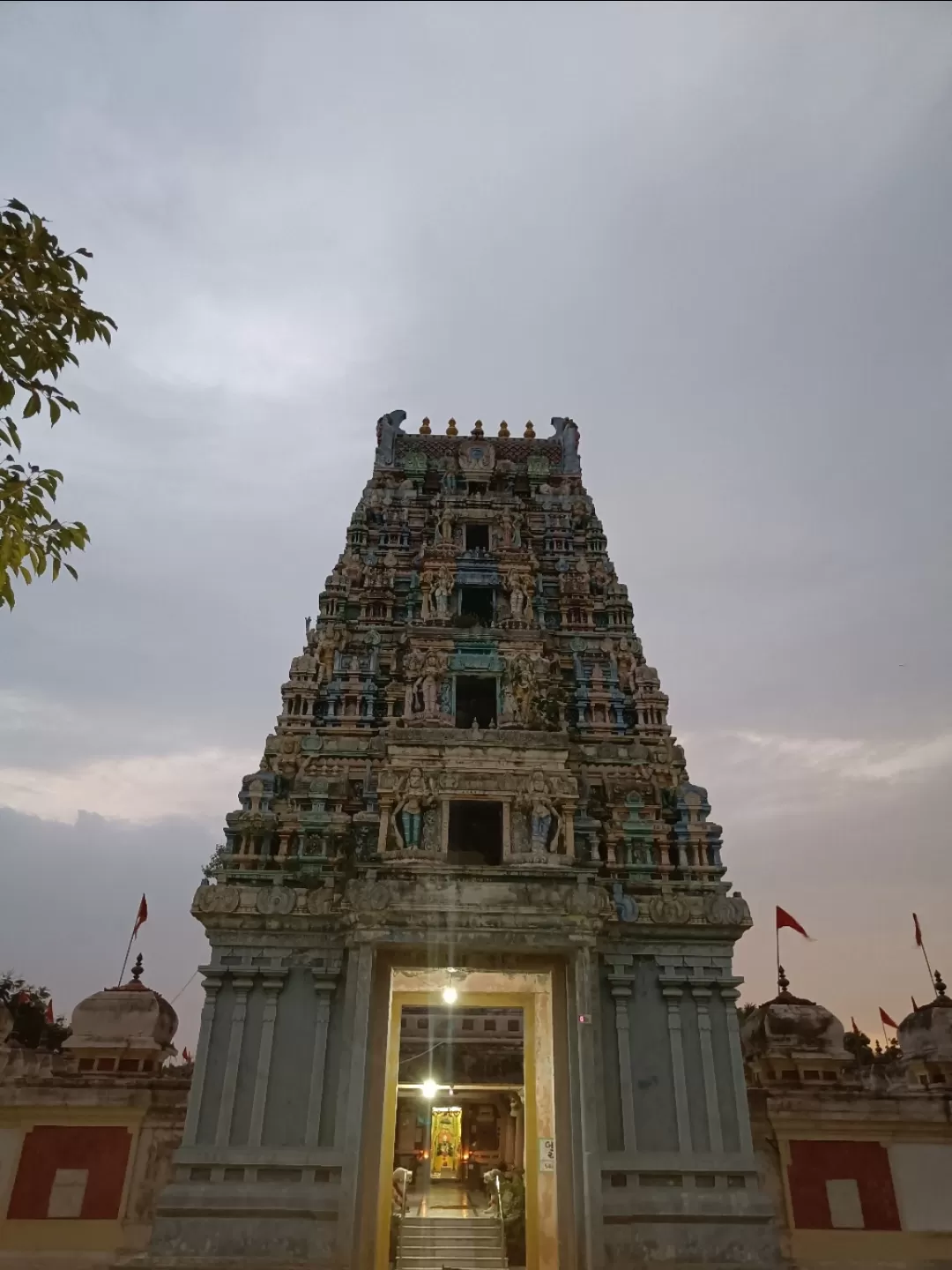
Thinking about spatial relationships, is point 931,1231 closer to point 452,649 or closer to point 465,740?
point 465,740

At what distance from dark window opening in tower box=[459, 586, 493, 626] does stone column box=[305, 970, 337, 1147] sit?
10477mm

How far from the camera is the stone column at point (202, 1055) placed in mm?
13602

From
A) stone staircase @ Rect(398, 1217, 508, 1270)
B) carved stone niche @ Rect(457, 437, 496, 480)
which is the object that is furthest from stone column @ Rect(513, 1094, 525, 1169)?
carved stone niche @ Rect(457, 437, 496, 480)

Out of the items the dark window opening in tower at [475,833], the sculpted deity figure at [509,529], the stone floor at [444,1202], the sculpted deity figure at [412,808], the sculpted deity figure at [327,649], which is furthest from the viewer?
the sculpted deity figure at [509,529]

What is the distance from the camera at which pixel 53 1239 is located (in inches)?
536

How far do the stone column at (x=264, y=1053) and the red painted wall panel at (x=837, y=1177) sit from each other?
361 inches

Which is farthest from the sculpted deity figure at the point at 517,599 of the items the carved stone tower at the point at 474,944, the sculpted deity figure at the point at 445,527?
the sculpted deity figure at the point at 445,527

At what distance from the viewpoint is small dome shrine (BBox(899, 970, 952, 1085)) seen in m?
15.5

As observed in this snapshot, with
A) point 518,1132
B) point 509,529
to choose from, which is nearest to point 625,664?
point 509,529

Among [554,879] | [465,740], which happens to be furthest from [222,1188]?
[465,740]

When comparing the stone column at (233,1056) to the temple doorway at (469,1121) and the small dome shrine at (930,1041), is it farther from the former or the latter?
the small dome shrine at (930,1041)

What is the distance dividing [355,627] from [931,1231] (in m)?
16.5

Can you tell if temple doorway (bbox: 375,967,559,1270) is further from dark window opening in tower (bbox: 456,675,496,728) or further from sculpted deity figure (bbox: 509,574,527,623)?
sculpted deity figure (bbox: 509,574,527,623)

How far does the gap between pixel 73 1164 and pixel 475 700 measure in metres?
12.2
